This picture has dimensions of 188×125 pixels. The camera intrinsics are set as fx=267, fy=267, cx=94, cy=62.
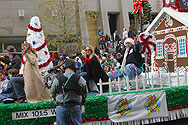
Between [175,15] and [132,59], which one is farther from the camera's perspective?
[175,15]

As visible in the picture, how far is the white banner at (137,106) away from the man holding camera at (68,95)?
2030 millimetres

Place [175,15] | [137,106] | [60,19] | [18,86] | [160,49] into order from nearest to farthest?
1. [18,86]
2. [137,106]
3. [175,15]
4. [160,49]
5. [60,19]

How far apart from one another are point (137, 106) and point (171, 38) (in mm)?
4249

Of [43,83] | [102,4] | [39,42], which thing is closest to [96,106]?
[43,83]

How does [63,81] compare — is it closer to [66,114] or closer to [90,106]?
[66,114]

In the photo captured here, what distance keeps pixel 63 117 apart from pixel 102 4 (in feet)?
77.4

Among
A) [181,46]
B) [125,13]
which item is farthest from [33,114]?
[125,13]

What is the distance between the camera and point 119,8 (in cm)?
2894

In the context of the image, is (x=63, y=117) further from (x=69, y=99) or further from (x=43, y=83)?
(x=43, y=83)

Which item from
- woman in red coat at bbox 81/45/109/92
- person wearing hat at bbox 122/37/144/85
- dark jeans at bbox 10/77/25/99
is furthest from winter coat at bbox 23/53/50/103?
person wearing hat at bbox 122/37/144/85

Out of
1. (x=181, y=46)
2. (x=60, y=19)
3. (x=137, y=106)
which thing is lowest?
(x=137, y=106)

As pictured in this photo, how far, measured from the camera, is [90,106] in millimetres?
6859

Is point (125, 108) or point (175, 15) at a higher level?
point (175, 15)

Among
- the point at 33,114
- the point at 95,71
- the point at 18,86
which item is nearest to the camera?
the point at 33,114
